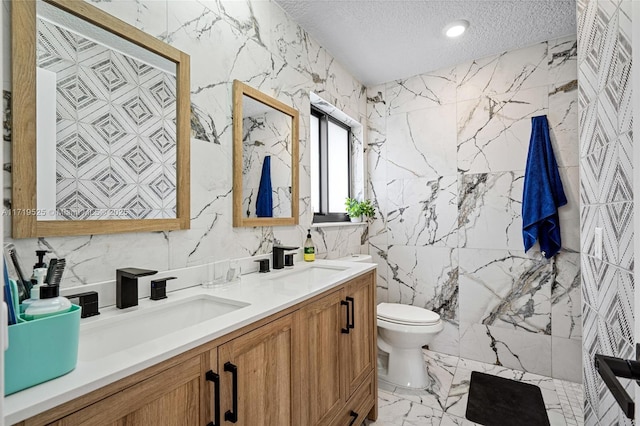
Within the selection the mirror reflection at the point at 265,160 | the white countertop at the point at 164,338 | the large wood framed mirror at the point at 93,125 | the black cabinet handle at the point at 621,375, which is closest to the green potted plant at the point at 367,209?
the mirror reflection at the point at 265,160

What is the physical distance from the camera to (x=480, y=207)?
2627 millimetres

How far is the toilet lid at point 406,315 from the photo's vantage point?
223cm

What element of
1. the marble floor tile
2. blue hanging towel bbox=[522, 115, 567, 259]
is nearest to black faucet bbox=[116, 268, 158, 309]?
the marble floor tile

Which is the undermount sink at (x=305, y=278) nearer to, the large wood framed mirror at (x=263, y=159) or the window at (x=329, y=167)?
the large wood framed mirror at (x=263, y=159)

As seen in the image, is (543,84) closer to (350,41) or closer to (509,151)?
(509,151)

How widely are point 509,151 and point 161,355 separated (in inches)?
106

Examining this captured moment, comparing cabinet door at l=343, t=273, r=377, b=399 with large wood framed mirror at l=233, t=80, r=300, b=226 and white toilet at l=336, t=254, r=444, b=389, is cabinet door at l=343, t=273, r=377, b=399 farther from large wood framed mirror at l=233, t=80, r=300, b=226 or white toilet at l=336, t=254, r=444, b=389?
large wood framed mirror at l=233, t=80, r=300, b=226

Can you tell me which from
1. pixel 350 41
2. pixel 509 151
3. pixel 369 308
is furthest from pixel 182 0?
pixel 509 151

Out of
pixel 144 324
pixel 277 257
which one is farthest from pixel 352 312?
pixel 144 324

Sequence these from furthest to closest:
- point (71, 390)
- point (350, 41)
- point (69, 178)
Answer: point (350, 41) < point (69, 178) < point (71, 390)

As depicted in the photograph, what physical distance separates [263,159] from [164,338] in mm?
1209

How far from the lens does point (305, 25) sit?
219cm

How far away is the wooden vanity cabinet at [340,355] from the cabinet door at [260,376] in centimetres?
9

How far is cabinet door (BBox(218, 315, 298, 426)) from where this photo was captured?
95 cm
